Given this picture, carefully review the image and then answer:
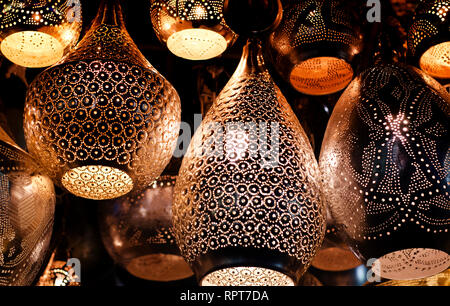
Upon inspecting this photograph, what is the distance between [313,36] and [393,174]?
324mm

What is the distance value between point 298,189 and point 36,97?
36 cm

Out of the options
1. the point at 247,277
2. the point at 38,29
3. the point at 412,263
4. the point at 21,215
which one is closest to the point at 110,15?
the point at 38,29

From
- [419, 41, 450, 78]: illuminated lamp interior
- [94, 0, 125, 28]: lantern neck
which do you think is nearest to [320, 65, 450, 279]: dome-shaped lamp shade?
[419, 41, 450, 78]: illuminated lamp interior

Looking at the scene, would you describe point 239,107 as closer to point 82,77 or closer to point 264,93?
point 264,93

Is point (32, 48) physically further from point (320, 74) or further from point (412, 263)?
point (412, 263)

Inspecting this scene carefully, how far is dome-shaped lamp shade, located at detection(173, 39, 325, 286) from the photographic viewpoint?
0.80m

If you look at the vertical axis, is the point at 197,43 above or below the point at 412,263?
above

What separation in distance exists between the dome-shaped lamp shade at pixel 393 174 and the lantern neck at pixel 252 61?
139mm

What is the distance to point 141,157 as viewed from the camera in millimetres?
894

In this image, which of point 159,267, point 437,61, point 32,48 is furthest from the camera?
point 159,267

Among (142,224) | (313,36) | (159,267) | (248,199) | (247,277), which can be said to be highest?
(313,36)

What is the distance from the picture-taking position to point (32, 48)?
1058 millimetres

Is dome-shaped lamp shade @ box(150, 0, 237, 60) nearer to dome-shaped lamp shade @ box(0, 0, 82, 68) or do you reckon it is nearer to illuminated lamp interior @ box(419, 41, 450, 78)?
dome-shaped lamp shade @ box(0, 0, 82, 68)

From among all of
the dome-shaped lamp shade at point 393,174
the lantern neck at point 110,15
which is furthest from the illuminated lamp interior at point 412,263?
the lantern neck at point 110,15
